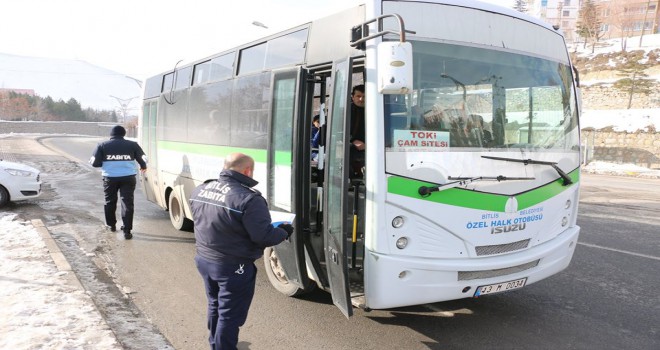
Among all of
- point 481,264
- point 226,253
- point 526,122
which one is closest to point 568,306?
point 481,264

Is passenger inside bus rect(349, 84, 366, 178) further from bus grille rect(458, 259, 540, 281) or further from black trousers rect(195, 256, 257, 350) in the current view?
black trousers rect(195, 256, 257, 350)

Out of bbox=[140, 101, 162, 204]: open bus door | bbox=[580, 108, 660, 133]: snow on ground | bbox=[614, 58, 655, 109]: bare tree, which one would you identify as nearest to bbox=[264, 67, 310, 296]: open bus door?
bbox=[140, 101, 162, 204]: open bus door

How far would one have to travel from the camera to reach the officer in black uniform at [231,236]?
134 inches

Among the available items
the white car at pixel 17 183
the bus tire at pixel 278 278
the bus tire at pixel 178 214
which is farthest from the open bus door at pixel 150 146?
the bus tire at pixel 278 278

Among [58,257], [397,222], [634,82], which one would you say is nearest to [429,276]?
[397,222]

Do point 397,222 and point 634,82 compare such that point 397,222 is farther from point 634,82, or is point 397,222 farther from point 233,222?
point 634,82

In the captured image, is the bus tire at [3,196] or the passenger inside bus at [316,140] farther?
the bus tire at [3,196]

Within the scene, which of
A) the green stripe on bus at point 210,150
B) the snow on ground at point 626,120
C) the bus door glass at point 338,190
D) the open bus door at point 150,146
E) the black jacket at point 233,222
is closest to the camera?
the black jacket at point 233,222

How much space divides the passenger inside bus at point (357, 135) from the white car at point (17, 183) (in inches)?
368

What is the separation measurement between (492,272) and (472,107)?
1.46m

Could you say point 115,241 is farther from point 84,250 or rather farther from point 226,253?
point 226,253

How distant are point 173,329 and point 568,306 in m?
4.07

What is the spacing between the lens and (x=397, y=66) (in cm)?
352

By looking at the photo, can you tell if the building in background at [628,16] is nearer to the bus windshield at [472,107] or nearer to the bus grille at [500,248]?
the bus windshield at [472,107]
